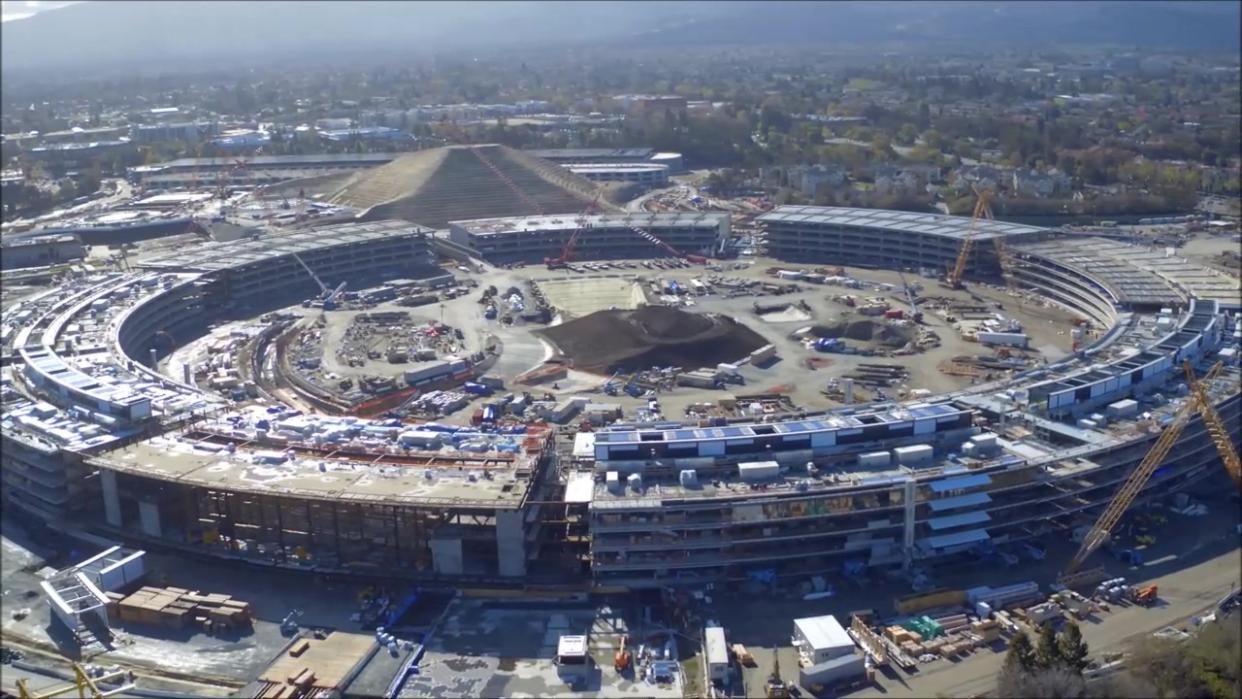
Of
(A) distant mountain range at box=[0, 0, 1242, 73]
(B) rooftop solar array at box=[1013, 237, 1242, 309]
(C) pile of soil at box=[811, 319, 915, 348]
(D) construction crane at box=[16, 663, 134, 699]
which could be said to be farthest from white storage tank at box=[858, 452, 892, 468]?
(A) distant mountain range at box=[0, 0, 1242, 73]

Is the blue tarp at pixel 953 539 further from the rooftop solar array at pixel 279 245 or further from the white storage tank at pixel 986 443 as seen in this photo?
the rooftop solar array at pixel 279 245

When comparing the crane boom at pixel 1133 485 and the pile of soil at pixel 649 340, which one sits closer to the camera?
the crane boom at pixel 1133 485

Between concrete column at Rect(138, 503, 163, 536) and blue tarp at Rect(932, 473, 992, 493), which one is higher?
blue tarp at Rect(932, 473, 992, 493)

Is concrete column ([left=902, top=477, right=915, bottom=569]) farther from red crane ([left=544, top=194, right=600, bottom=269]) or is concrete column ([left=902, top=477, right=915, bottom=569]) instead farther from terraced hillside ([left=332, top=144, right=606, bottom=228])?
terraced hillside ([left=332, top=144, right=606, bottom=228])

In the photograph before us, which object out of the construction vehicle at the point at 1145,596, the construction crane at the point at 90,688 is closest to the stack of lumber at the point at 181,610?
the construction crane at the point at 90,688

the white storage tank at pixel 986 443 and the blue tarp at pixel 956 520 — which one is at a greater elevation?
the white storage tank at pixel 986 443

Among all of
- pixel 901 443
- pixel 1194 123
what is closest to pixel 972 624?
pixel 901 443

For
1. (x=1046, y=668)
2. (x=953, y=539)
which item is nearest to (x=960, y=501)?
(x=953, y=539)

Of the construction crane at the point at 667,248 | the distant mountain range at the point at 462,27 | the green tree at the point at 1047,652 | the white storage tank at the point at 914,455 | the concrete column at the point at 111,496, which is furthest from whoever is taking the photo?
the distant mountain range at the point at 462,27
